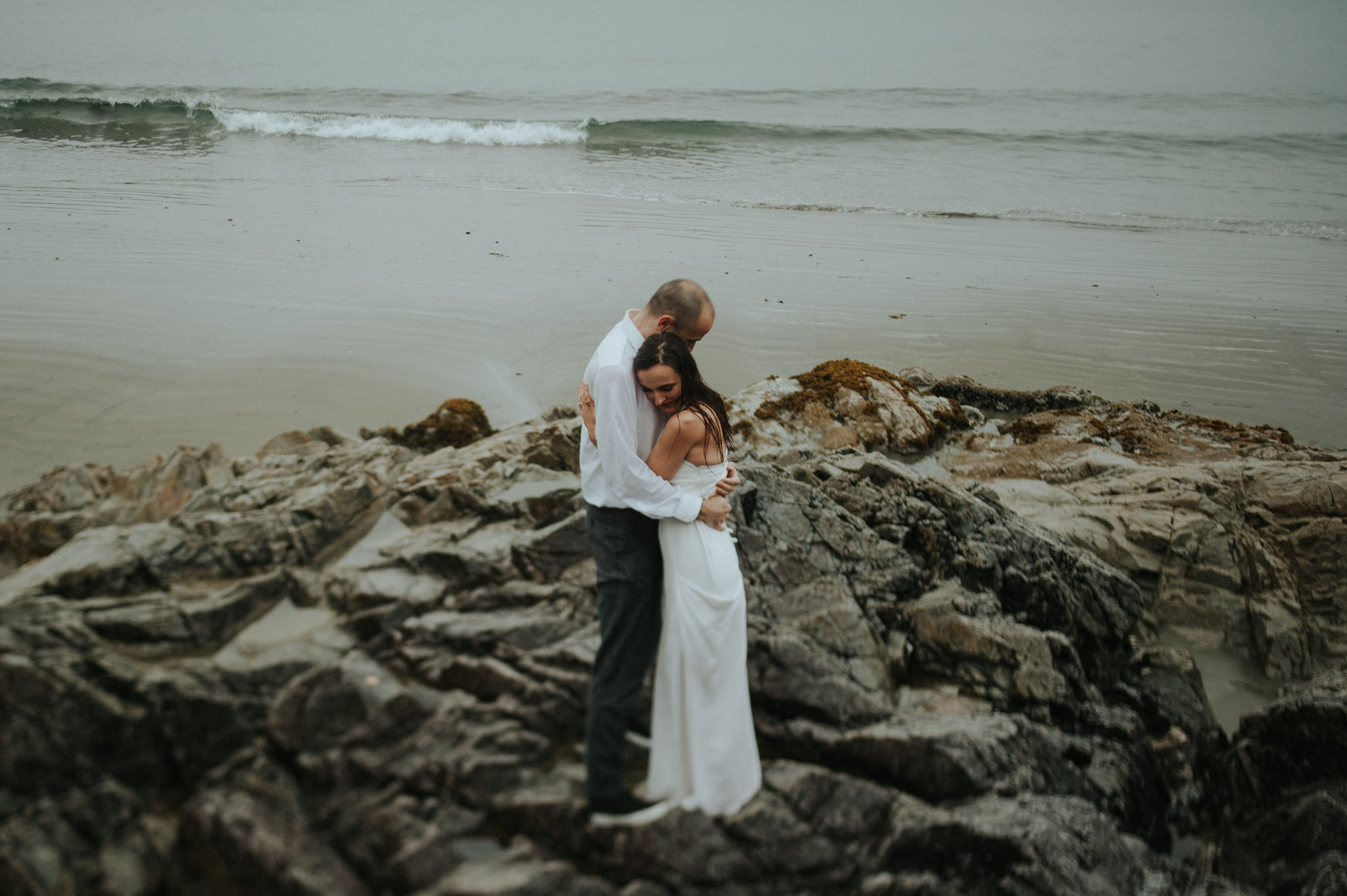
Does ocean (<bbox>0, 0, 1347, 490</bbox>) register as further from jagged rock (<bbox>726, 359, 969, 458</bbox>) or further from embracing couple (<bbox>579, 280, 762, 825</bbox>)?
embracing couple (<bbox>579, 280, 762, 825</bbox>)

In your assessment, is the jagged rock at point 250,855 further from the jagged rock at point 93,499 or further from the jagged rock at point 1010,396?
the jagged rock at point 1010,396

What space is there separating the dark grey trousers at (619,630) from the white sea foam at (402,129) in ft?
79.6

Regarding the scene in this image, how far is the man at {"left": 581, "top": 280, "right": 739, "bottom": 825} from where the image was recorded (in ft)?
11.4

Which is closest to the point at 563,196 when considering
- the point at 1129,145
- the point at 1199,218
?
the point at 1199,218

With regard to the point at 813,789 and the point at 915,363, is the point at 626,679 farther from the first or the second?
the point at 915,363

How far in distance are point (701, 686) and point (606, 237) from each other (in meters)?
11.9

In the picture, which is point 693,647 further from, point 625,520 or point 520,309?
point 520,309

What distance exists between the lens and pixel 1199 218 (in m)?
18.5

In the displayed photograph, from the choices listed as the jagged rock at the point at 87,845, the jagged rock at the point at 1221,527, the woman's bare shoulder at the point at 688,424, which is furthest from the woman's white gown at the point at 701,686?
the jagged rock at the point at 1221,527

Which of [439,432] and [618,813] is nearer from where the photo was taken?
[618,813]

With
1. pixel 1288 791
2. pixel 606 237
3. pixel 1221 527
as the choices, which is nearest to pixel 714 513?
pixel 1288 791

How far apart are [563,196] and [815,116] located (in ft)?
54.8

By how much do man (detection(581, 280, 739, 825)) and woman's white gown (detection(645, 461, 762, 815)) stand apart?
102 millimetres

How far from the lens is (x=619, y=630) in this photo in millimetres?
3572
